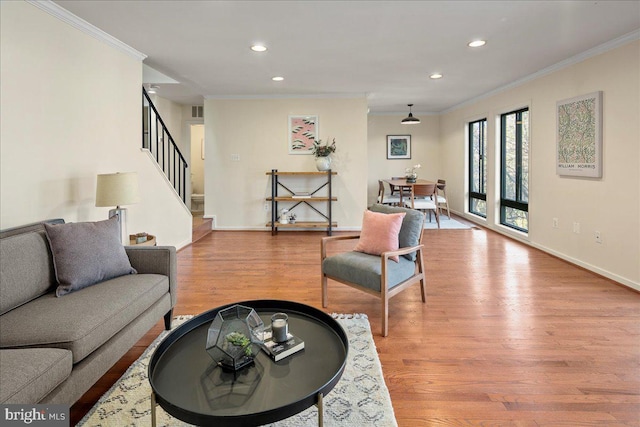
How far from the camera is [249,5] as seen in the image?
9.91 ft

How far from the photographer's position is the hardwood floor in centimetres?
188

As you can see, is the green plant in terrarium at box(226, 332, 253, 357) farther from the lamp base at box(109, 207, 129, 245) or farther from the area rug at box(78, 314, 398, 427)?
the lamp base at box(109, 207, 129, 245)

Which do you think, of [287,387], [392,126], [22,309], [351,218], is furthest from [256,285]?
[392,126]

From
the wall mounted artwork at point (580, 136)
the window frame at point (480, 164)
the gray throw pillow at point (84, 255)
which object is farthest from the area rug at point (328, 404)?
the window frame at point (480, 164)

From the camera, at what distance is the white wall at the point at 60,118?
2.61 meters

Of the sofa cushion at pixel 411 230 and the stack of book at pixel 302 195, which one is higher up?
the stack of book at pixel 302 195

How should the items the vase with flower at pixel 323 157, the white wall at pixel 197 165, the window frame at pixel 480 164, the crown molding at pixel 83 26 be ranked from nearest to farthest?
the crown molding at pixel 83 26, the vase with flower at pixel 323 157, the window frame at pixel 480 164, the white wall at pixel 197 165

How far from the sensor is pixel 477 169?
7723mm

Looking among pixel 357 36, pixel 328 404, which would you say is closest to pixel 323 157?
pixel 357 36

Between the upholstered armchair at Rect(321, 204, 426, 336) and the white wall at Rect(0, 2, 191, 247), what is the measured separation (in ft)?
7.16

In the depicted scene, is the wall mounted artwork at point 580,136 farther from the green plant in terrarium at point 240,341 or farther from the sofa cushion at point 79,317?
the sofa cushion at point 79,317

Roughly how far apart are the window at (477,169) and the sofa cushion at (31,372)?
7164 mm

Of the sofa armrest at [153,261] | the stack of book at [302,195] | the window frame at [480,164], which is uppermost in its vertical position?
the window frame at [480,164]

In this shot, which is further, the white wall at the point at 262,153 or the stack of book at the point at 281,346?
the white wall at the point at 262,153
